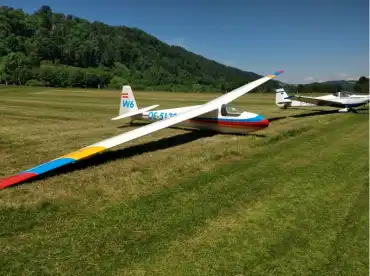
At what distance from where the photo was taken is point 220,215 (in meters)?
6.82

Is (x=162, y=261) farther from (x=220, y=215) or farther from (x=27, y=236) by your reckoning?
(x=27, y=236)

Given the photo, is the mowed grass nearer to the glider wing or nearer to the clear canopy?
the clear canopy

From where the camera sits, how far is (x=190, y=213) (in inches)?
271

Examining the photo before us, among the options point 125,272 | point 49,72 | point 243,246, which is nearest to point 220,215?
point 243,246

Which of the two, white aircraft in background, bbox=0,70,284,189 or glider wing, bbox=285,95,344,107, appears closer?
white aircraft in background, bbox=0,70,284,189

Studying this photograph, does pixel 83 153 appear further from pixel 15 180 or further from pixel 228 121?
pixel 228 121

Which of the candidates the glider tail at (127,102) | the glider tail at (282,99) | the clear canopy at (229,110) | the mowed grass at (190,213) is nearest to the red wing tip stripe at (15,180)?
the mowed grass at (190,213)

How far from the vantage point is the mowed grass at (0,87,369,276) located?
16.8ft

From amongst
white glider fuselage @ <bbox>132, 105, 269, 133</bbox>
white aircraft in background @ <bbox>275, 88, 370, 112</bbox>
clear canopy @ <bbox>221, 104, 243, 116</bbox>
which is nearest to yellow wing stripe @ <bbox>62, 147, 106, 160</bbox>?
white glider fuselage @ <bbox>132, 105, 269, 133</bbox>

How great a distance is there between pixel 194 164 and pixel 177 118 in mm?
3987

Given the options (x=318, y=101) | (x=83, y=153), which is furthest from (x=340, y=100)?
(x=83, y=153)

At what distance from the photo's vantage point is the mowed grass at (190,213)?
5121 millimetres

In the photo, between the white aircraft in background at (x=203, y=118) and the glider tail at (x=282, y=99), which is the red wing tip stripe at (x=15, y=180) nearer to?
the white aircraft in background at (x=203, y=118)

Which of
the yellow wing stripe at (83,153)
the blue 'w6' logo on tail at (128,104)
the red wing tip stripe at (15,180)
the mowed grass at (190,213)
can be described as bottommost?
the mowed grass at (190,213)
